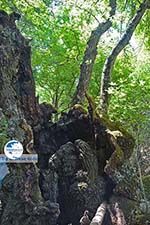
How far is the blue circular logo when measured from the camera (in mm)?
3333

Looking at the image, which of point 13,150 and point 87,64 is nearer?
point 13,150

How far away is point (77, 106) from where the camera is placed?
5543 millimetres

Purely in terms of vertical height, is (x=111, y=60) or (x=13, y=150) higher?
(x=111, y=60)

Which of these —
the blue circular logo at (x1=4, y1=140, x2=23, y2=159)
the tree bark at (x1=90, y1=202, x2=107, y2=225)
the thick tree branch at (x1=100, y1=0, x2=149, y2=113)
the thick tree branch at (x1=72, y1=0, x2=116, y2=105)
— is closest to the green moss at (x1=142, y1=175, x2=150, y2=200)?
the tree bark at (x1=90, y1=202, x2=107, y2=225)

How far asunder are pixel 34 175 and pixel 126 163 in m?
1.62

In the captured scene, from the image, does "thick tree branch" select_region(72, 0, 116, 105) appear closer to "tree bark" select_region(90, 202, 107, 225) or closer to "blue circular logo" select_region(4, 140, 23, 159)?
"tree bark" select_region(90, 202, 107, 225)

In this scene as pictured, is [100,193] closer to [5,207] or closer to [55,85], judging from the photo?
[5,207]

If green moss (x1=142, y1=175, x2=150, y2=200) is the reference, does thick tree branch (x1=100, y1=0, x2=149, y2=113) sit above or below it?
above

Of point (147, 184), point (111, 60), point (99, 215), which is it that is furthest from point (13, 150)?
point (111, 60)

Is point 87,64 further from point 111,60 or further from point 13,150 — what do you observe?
point 13,150

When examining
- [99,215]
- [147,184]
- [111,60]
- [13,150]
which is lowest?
[99,215]

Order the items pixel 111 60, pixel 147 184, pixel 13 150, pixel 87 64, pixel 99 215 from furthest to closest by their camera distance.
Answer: pixel 87 64 < pixel 111 60 < pixel 147 184 < pixel 99 215 < pixel 13 150

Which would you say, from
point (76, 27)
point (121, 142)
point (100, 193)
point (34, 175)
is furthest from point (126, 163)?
point (76, 27)

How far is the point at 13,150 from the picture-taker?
337cm
